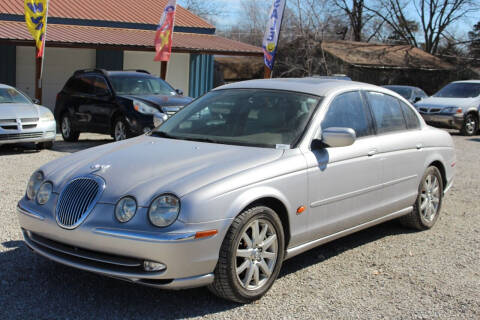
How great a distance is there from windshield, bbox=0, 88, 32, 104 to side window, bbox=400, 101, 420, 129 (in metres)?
8.64

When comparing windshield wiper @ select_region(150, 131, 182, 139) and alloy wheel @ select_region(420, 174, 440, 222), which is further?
alloy wheel @ select_region(420, 174, 440, 222)

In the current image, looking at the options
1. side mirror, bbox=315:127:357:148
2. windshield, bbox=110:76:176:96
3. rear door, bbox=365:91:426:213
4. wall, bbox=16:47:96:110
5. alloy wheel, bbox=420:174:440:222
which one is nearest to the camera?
side mirror, bbox=315:127:357:148

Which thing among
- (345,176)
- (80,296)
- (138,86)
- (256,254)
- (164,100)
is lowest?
(80,296)

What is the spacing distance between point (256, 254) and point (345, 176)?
1224 mm

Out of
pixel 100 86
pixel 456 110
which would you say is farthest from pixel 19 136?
pixel 456 110

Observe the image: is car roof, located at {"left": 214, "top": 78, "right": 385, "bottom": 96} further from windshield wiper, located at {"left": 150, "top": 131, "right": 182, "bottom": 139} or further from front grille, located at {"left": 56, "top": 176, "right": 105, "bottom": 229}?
front grille, located at {"left": 56, "top": 176, "right": 105, "bottom": 229}

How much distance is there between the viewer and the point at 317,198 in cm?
485

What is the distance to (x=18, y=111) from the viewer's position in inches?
462

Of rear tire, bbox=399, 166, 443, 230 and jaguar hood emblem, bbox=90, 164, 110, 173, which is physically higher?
jaguar hood emblem, bbox=90, 164, 110, 173

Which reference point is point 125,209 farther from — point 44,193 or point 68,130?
point 68,130

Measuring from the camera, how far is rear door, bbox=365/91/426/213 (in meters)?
5.75

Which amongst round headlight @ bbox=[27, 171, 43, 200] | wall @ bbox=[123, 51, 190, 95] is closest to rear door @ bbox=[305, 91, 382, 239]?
round headlight @ bbox=[27, 171, 43, 200]

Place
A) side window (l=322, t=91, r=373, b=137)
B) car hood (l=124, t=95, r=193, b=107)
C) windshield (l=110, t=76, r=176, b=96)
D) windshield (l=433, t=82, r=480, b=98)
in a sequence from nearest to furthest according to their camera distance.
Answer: side window (l=322, t=91, r=373, b=137) < car hood (l=124, t=95, r=193, b=107) < windshield (l=110, t=76, r=176, b=96) < windshield (l=433, t=82, r=480, b=98)

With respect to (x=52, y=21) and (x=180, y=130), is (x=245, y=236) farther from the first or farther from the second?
(x=52, y=21)
